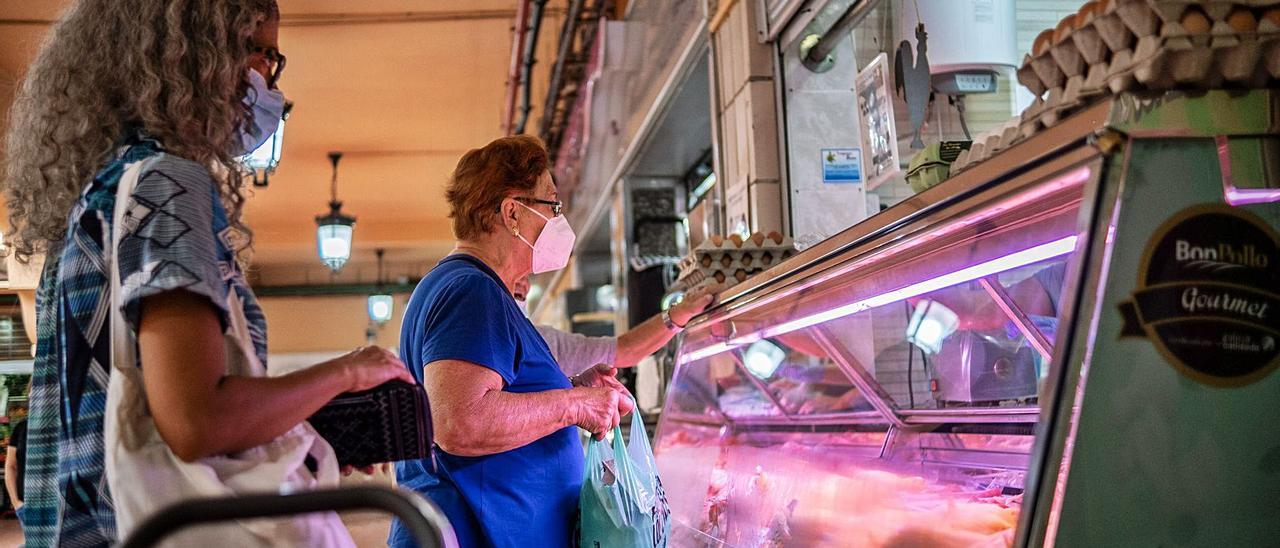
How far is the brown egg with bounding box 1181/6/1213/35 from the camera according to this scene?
3.94 ft

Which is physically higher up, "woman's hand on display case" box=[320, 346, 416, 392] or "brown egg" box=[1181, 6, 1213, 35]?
"brown egg" box=[1181, 6, 1213, 35]

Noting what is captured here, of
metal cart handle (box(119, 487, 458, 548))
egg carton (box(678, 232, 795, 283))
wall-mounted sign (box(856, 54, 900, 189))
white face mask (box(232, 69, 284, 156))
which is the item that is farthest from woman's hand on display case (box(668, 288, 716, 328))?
metal cart handle (box(119, 487, 458, 548))

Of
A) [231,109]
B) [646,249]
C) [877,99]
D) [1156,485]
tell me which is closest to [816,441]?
[877,99]

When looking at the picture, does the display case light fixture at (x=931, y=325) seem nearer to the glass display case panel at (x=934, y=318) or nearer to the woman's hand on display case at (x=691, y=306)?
the glass display case panel at (x=934, y=318)

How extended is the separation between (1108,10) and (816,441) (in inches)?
79.4

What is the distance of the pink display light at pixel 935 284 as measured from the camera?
1.52 meters

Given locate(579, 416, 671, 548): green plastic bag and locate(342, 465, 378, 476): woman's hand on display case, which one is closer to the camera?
locate(342, 465, 378, 476): woman's hand on display case

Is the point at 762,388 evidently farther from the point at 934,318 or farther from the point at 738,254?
the point at 934,318

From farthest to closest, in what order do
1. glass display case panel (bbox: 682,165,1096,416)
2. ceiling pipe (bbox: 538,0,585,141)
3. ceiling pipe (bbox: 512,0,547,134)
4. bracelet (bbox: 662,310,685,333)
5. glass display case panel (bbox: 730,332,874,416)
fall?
ceiling pipe (bbox: 538,0,585,141), ceiling pipe (bbox: 512,0,547,134), glass display case panel (bbox: 730,332,874,416), bracelet (bbox: 662,310,685,333), glass display case panel (bbox: 682,165,1096,416)

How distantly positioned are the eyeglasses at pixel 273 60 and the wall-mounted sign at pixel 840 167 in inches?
126

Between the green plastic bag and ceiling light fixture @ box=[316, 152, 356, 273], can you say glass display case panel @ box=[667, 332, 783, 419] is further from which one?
ceiling light fixture @ box=[316, 152, 356, 273]

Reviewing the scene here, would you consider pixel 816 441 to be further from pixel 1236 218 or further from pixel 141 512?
pixel 141 512

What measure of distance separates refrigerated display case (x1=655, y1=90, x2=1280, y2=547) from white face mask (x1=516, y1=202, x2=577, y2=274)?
46 cm

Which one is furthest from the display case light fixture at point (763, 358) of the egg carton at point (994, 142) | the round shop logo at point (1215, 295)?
the round shop logo at point (1215, 295)
